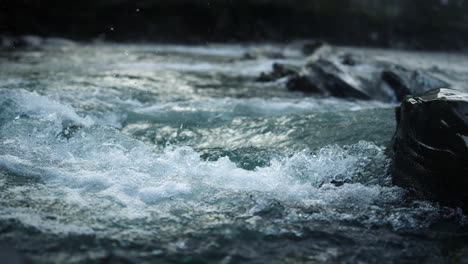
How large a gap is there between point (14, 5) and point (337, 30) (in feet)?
78.7

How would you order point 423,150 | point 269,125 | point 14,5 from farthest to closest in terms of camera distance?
point 14,5 → point 269,125 → point 423,150

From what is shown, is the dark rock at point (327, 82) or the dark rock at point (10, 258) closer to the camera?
the dark rock at point (10, 258)

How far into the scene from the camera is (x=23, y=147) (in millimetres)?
4762

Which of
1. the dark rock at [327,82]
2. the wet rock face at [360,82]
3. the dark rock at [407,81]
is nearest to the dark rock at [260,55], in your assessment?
the wet rock face at [360,82]

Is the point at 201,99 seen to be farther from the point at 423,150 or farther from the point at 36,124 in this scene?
the point at 423,150

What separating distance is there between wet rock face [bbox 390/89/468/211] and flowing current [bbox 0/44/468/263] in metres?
0.14

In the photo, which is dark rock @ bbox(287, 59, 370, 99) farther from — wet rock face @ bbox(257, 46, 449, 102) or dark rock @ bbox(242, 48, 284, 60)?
dark rock @ bbox(242, 48, 284, 60)

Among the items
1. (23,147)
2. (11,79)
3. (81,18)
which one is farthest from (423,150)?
(81,18)

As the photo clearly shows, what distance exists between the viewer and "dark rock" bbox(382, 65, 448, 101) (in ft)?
31.2

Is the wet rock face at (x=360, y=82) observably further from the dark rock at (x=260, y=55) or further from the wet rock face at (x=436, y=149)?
the dark rock at (x=260, y=55)

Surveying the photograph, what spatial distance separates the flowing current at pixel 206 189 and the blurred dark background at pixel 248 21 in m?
20.1

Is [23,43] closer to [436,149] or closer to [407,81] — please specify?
[407,81]

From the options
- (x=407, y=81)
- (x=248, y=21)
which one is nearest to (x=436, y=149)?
(x=407, y=81)

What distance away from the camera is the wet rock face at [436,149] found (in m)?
3.64
